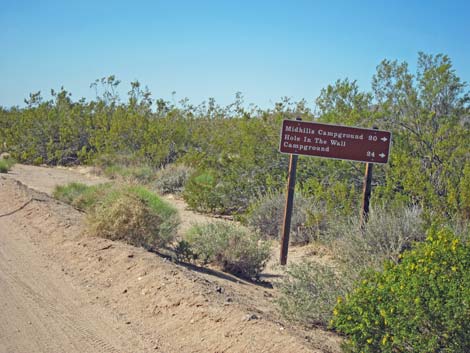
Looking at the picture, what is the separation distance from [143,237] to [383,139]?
472cm

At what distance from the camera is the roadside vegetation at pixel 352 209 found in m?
5.45

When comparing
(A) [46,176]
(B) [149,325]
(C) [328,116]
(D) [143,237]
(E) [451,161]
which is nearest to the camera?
(B) [149,325]

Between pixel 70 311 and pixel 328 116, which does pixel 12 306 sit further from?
pixel 328 116

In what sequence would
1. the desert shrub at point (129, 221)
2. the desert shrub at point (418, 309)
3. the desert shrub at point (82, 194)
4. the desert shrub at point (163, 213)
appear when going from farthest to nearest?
the desert shrub at point (82, 194) < the desert shrub at point (163, 213) < the desert shrub at point (129, 221) < the desert shrub at point (418, 309)

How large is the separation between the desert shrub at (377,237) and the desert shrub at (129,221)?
3.02m

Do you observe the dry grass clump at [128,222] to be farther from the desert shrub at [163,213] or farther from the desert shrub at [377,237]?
the desert shrub at [377,237]

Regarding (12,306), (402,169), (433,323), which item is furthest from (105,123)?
(433,323)

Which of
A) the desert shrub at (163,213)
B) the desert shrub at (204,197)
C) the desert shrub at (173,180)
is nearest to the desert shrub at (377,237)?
the desert shrub at (163,213)

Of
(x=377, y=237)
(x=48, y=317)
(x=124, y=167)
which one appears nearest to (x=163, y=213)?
(x=377, y=237)

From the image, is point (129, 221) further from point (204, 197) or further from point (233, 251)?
point (204, 197)

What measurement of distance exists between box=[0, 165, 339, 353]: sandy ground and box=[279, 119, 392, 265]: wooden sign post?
9.08ft

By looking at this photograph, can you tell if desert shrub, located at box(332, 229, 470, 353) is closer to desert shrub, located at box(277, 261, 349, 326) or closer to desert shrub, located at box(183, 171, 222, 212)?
desert shrub, located at box(277, 261, 349, 326)

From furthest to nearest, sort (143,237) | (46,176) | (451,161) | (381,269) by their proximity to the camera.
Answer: (46,176) < (451,161) < (143,237) < (381,269)

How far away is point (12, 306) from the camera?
7645 mm
